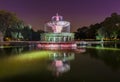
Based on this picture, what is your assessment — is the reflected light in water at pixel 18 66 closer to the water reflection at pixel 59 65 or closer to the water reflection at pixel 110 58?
the water reflection at pixel 59 65

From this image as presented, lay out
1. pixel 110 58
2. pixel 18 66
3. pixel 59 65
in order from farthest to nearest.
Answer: pixel 110 58 → pixel 59 65 → pixel 18 66

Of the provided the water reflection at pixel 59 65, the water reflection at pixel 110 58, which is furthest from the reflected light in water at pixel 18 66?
the water reflection at pixel 110 58

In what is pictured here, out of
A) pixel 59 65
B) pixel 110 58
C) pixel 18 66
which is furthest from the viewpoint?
pixel 110 58

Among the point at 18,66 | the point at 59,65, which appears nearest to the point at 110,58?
the point at 59,65

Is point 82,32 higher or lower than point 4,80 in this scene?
higher

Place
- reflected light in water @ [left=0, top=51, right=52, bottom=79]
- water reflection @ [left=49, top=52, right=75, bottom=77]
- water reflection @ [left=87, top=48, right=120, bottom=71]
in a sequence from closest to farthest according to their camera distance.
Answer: reflected light in water @ [left=0, top=51, right=52, bottom=79] < water reflection @ [left=49, top=52, right=75, bottom=77] < water reflection @ [left=87, top=48, right=120, bottom=71]

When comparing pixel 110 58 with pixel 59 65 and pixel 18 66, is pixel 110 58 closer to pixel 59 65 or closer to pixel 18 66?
pixel 59 65

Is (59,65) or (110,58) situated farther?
(110,58)

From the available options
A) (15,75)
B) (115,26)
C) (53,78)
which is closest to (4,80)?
(15,75)

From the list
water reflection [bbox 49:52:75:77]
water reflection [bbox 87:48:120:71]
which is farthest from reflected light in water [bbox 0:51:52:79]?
water reflection [bbox 87:48:120:71]

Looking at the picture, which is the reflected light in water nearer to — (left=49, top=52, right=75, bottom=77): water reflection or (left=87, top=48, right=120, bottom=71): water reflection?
(left=49, top=52, right=75, bottom=77): water reflection

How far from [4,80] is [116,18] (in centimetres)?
5262

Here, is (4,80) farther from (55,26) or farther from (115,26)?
(115,26)

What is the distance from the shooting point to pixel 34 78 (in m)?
8.48
